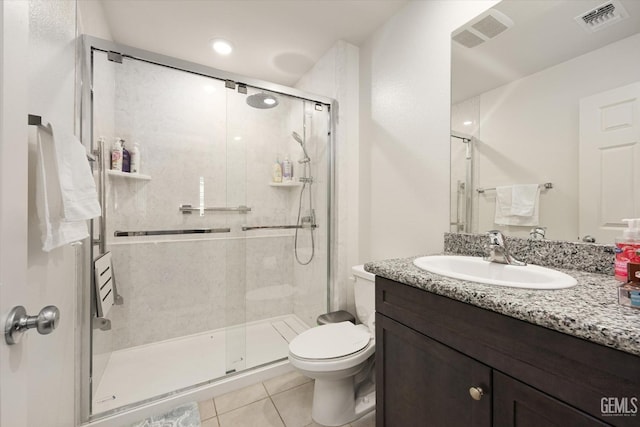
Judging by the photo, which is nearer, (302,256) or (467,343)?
(467,343)

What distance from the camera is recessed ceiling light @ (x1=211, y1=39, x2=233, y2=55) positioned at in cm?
199

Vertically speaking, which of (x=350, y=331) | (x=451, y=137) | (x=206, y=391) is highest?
(x=451, y=137)

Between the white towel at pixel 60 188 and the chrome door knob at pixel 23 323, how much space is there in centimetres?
38

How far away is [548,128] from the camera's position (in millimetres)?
1058

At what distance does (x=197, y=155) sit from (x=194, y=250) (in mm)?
836

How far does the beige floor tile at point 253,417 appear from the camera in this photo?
1369 mm

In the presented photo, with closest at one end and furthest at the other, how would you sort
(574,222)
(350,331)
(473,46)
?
1. (574,222)
2. (473,46)
3. (350,331)

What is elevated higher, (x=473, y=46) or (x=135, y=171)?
(x=473, y=46)

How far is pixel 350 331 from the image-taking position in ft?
4.97

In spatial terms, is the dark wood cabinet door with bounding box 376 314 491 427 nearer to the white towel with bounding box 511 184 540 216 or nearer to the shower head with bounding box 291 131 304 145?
the white towel with bounding box 511 184 540 216

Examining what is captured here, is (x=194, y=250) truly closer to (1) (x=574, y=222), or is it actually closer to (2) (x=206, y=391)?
(2) (x=206, y=391)

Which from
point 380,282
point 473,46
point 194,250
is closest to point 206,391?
point 194,250

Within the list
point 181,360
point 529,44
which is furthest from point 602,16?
point 181,360

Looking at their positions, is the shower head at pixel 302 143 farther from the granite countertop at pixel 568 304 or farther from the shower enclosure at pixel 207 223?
the granite countertop at pixel 568 304
